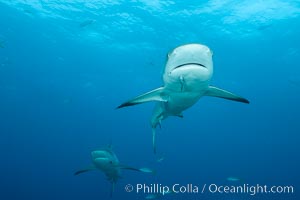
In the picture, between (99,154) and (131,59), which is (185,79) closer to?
(99,154)

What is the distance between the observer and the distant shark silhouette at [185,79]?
4324 millimetres

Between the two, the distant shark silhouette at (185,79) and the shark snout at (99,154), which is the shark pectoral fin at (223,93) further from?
the shark snout at (99,154)

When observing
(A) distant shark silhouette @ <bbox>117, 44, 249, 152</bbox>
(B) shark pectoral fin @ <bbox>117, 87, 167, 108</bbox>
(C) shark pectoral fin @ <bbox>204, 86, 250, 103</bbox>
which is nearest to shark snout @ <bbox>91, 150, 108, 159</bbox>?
(A) distant shark silhouette @ <bbox>117, 44, 249, 152</bbox>

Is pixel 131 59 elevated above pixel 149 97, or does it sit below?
above

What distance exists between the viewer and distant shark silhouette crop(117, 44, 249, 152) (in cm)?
432

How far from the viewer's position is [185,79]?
4922 millimetres

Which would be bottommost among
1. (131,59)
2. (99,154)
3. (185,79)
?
(99,154)

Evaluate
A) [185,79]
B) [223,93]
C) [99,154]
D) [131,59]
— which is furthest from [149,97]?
[131,59]

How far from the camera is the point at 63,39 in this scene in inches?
955

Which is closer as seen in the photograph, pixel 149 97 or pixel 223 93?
pixel 149 97

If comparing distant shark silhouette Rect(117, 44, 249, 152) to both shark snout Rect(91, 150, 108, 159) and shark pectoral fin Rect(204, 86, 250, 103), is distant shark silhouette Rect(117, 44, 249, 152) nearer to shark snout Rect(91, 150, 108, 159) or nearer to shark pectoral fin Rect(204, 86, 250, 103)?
shark pectoral fin Rect(204, 86, 250, 103)

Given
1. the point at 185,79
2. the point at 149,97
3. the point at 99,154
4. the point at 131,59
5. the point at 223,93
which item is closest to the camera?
the point at 185,79

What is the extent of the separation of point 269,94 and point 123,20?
86.7 feet

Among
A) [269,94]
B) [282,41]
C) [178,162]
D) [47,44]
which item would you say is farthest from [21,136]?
[178,162]
